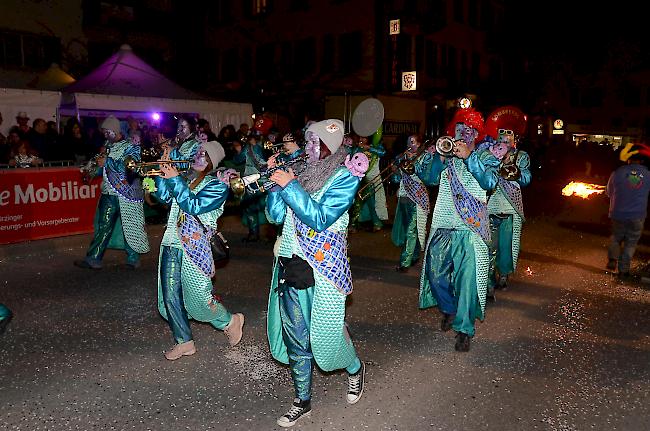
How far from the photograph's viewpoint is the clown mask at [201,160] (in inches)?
169

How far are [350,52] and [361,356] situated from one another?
19990 millimetres

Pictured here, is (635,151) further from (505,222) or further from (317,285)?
(317,285)

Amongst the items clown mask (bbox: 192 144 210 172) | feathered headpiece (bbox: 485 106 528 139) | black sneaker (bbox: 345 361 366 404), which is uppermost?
feathered headpiece (bbox: 485 106 528 139)

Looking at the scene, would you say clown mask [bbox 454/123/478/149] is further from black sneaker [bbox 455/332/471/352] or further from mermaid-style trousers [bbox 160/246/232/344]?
mermaid-style trousers [bbox 160/246/232/344]

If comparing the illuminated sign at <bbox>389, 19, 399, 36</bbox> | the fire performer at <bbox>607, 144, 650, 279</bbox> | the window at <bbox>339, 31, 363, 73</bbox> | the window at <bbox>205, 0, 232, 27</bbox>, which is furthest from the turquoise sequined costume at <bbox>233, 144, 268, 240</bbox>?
the window at <bbox>205, 0, 232, 27</bbox>

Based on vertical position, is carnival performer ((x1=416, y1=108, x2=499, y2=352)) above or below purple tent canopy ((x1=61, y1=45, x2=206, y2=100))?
below

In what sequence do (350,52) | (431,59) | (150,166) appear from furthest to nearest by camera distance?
(431,59) < (350,52) < (150,166)

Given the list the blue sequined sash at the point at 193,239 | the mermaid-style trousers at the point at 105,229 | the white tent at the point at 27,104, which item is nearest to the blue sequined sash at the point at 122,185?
the mermaid-style trousers at the point at 105,229

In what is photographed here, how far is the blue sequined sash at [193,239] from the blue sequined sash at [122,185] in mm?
3208

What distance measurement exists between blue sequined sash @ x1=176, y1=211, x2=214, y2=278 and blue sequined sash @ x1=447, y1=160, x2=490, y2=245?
2085mm

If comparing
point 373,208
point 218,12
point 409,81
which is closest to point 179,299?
point 373,208

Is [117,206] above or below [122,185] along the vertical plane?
below

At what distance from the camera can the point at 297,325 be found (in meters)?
3.60

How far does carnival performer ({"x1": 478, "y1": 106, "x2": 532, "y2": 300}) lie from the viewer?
6094 mm
